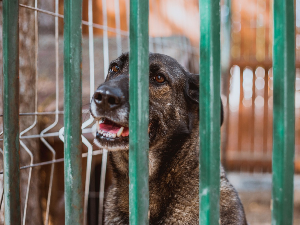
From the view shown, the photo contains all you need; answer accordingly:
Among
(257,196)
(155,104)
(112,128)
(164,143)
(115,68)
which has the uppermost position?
(115,68)

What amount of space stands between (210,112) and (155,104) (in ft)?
3.16

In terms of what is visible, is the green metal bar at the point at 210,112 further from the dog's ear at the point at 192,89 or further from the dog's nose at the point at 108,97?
the dog's ear at the point at 192,89

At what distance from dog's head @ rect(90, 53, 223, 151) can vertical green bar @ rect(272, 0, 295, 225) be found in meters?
0.80

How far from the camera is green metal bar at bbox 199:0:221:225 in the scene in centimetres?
81

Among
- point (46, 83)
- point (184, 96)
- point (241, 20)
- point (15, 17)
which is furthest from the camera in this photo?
point (241, 20)

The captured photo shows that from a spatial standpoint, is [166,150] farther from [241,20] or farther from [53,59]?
[241,20]

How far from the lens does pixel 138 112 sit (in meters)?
0.82

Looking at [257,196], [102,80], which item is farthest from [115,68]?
[257,196]

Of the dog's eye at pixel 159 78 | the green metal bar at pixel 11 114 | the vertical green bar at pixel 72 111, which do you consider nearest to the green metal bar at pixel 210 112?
the vertical green bar at pixel 72 111

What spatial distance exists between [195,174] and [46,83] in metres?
1.36

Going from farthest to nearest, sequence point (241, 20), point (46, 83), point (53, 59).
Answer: point (241, 20) → point (53, 59) → point (46, 83)

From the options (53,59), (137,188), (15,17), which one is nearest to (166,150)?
(137,188)

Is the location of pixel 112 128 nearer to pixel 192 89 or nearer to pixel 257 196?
pixel 192 89

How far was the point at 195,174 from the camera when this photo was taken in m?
1.65
